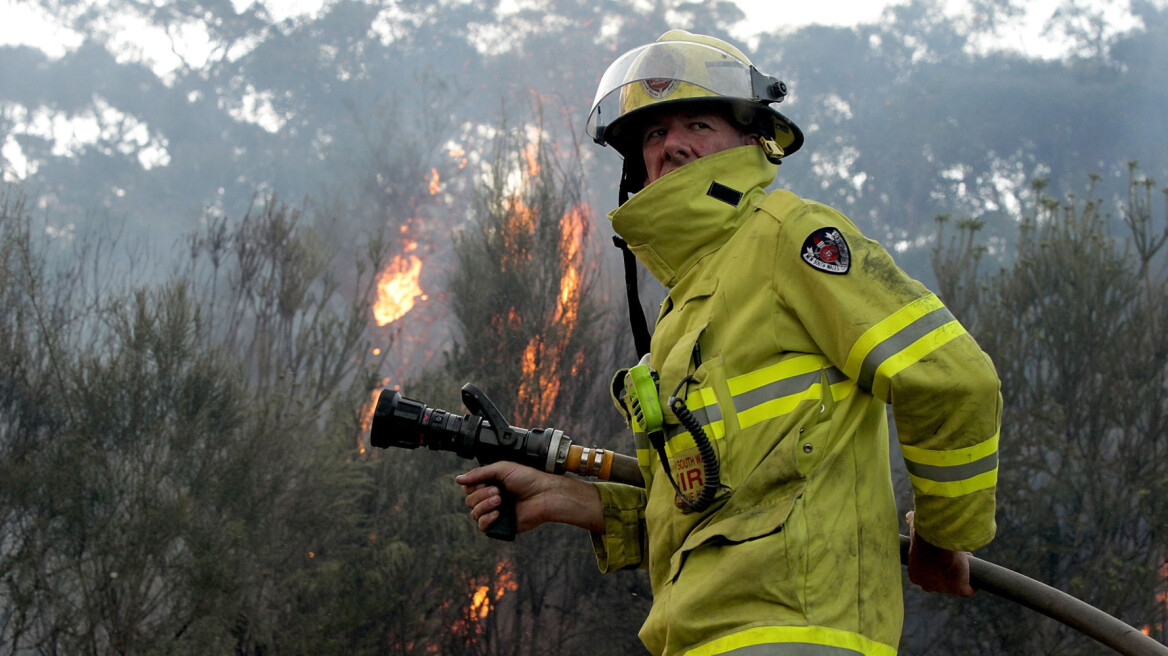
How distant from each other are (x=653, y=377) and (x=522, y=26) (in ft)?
128

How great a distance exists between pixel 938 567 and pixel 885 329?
631mm

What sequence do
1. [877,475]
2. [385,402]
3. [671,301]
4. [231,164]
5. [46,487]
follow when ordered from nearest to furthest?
[877,475]
[671,301]
[385,402]
[46,487]
[231,164]

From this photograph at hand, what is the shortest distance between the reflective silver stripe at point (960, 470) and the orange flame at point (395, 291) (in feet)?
76.8

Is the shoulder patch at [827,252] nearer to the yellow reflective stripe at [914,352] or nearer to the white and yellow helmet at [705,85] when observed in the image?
the yellow reflective stripe at [914,352]

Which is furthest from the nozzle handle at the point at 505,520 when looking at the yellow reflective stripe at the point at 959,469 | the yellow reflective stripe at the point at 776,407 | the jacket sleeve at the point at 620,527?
the yellow reflective stripe at the point at 959,469

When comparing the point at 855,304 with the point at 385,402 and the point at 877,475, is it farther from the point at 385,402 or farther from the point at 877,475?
the point at 385,402

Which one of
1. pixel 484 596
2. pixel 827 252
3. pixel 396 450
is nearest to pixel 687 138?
pixel 827 252

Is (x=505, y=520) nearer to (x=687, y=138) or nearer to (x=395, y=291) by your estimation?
(x=687, y=138)

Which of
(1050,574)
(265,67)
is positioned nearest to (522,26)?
(265,67)

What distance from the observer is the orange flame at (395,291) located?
2553cm

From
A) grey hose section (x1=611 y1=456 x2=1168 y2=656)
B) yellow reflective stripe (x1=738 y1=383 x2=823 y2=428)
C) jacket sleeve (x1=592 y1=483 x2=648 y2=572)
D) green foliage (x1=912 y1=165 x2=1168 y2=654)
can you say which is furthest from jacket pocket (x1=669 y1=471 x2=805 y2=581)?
green foliage (x1=912 y1=165 x2=1168 y2=654)

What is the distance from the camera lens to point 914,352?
1852mm

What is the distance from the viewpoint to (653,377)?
206cm

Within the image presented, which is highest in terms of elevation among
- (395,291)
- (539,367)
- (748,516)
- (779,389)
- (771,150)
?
(395,291)
